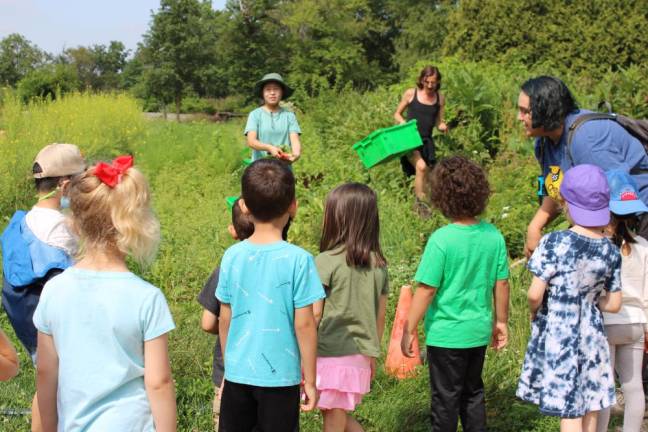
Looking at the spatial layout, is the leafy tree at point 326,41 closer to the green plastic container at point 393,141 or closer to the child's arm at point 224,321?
the green plastic container at point 393,141

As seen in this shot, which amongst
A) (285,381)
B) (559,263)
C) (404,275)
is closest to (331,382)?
(285,381)

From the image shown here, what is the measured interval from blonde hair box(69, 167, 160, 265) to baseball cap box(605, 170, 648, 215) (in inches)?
86.7

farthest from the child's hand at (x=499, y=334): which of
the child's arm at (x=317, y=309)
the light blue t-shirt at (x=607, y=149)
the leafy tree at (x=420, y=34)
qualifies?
the leafy tree at (x=420, y=34)

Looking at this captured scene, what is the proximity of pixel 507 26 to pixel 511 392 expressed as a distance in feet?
41.2

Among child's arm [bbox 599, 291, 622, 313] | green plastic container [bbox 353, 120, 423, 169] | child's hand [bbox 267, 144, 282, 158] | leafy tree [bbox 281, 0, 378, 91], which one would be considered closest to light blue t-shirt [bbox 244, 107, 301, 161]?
child's hand [bbox 267, 144, 282, 158]

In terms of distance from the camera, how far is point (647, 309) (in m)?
3.43

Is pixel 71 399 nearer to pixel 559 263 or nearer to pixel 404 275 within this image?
pixel 559 263

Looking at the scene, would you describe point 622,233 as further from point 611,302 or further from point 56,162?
point 56,162

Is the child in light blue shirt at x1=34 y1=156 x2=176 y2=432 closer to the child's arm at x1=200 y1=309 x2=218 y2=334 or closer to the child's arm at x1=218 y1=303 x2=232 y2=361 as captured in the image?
the child's arm at x1=218 y1=303 x2=232 y2=361

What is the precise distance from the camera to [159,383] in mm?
2268

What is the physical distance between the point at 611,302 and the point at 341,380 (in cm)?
130

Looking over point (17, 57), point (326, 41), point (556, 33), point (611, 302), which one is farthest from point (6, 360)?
point (17, 57)

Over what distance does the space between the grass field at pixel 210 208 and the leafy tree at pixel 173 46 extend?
19.5 metres

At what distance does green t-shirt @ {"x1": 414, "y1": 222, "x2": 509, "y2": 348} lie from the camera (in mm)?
3279
